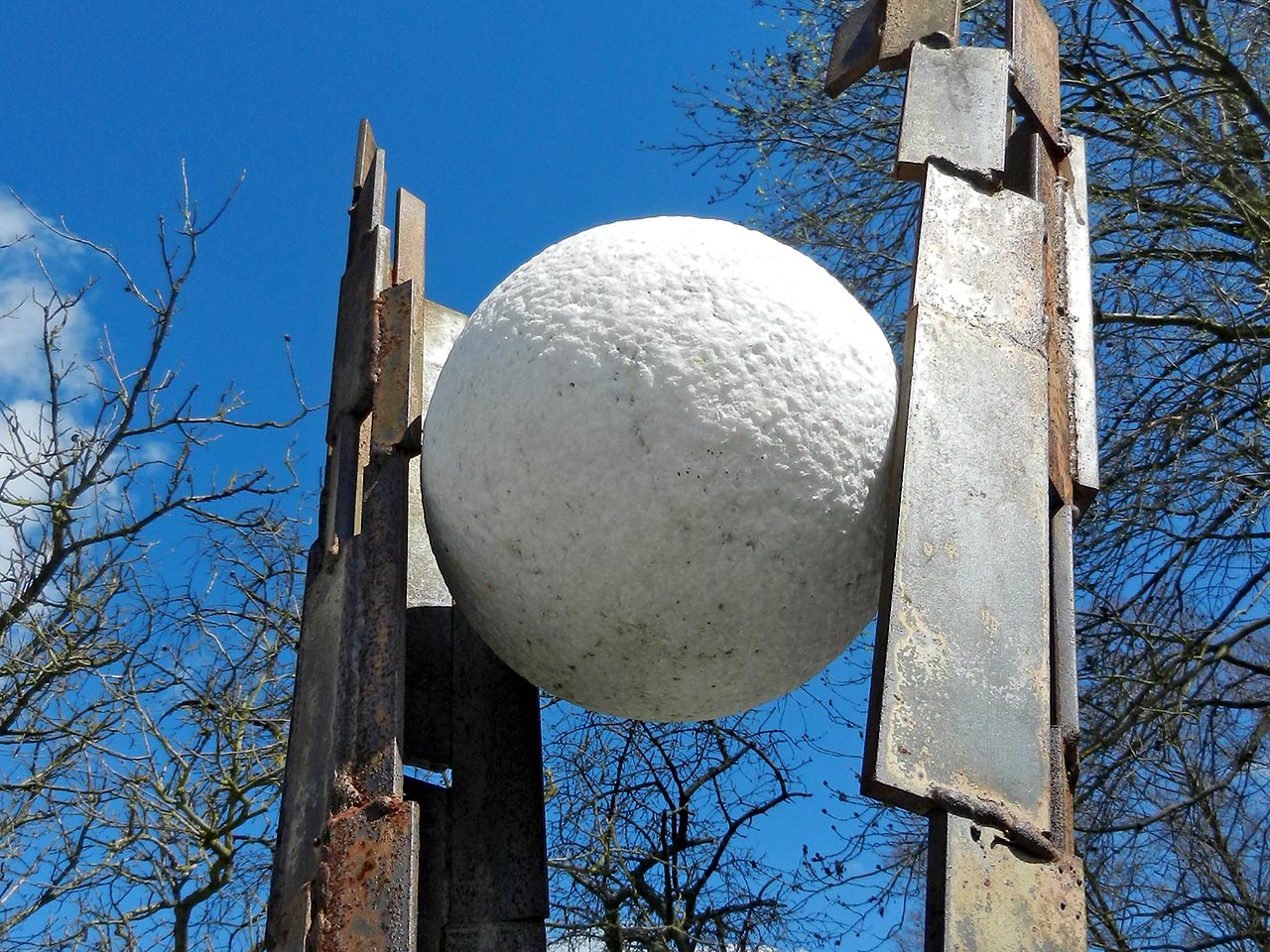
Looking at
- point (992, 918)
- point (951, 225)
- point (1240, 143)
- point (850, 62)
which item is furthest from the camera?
point (1240, 143)

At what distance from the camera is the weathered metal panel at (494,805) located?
3340mm

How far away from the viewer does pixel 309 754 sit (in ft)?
10.0

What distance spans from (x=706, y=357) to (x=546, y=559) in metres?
0.49

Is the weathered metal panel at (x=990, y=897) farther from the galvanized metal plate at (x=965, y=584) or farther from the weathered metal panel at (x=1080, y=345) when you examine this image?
the weathered metal panel at (x=1080, y=345)

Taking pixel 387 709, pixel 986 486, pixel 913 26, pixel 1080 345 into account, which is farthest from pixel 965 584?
pixel 913 26

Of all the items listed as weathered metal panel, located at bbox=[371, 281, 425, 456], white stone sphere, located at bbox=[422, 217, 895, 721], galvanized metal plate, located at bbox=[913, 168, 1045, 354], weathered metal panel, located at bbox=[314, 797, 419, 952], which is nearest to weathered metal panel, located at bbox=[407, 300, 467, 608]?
weathered metal panel, located at bbox=[371, 281, 425, 456]

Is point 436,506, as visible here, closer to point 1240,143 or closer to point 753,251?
point 753,251

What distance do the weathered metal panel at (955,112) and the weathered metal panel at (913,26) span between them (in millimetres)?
64

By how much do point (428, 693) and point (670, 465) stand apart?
1.15 metres

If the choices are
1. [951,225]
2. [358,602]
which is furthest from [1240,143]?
[358,602]

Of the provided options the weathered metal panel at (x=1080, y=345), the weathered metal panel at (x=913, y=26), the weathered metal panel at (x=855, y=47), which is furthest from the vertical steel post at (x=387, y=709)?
the weathered metal panel at (x=1080, y=345)

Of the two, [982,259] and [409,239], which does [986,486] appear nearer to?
[982,259]

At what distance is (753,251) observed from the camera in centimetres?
294

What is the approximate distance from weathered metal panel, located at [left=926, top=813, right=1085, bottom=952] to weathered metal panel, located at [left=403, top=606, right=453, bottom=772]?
55.2 inches
